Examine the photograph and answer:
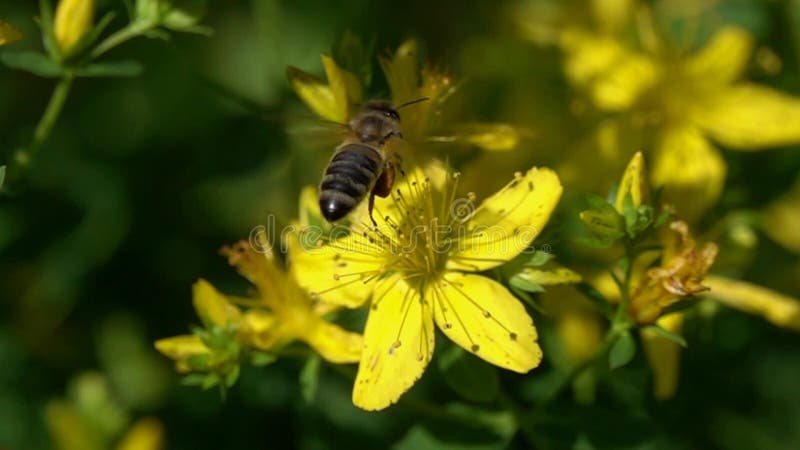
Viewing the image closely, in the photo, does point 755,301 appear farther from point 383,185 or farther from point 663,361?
point 383,185

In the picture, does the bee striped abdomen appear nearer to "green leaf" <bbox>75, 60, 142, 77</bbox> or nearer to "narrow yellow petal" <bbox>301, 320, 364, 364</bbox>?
"narrow yellow petal" <bbox>301, 320, 364, 364</bbox>

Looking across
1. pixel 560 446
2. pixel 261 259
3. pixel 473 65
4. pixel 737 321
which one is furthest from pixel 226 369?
pixel 473 65

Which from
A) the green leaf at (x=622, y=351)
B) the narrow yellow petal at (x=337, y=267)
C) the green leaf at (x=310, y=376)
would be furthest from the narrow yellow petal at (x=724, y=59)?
the green leaf at (x=310, y=376)

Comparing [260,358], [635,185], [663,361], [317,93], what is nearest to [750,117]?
[663,361]

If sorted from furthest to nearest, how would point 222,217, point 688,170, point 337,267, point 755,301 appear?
1. point 222,217
2. point 688,170
3. point 755,301
4. point 337,267

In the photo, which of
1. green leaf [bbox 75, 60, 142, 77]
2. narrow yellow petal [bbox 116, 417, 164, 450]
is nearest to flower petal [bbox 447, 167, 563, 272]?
green leaf [bbox 75, 60, 142, 77]

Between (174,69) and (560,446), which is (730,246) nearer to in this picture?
(560,446)
